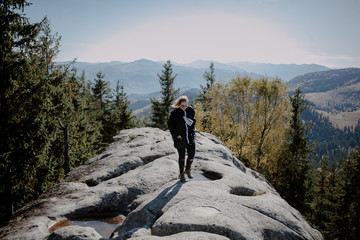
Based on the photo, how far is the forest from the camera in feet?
41.9

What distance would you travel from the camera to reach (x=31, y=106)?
13484mm

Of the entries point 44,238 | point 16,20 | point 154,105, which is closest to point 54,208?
point 44,238

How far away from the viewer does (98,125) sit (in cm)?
3669

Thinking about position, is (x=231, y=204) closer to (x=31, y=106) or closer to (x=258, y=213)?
(x=258, y=213)

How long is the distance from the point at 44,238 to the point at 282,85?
29567 mm

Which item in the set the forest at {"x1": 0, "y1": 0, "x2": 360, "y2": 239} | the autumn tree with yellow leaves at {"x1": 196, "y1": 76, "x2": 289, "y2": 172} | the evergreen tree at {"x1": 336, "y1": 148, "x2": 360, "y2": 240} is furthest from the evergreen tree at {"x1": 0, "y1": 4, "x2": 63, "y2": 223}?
the evergreen tree at {"x1": 336, "y1": 148, "x2": 360, "y2": 240}

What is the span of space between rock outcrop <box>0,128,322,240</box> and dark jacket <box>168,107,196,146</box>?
1831 mm

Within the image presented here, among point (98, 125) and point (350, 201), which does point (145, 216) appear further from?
point (98, 125)

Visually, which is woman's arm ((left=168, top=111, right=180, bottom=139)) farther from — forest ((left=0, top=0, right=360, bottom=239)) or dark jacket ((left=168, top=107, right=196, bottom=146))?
forest ((left=0, top=0, right=360, bottom=239))

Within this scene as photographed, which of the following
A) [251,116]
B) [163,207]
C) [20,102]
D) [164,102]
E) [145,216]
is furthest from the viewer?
[164,102]

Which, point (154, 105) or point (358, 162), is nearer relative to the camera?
point (358, 162)

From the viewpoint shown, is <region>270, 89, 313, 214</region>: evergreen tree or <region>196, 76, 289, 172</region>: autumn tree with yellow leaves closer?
<region>196, 76, 289, 172</region>: autumn tree with yellow leaves

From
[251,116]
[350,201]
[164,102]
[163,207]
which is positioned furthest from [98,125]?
[350,201]

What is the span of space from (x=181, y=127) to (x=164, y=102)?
3764cm
